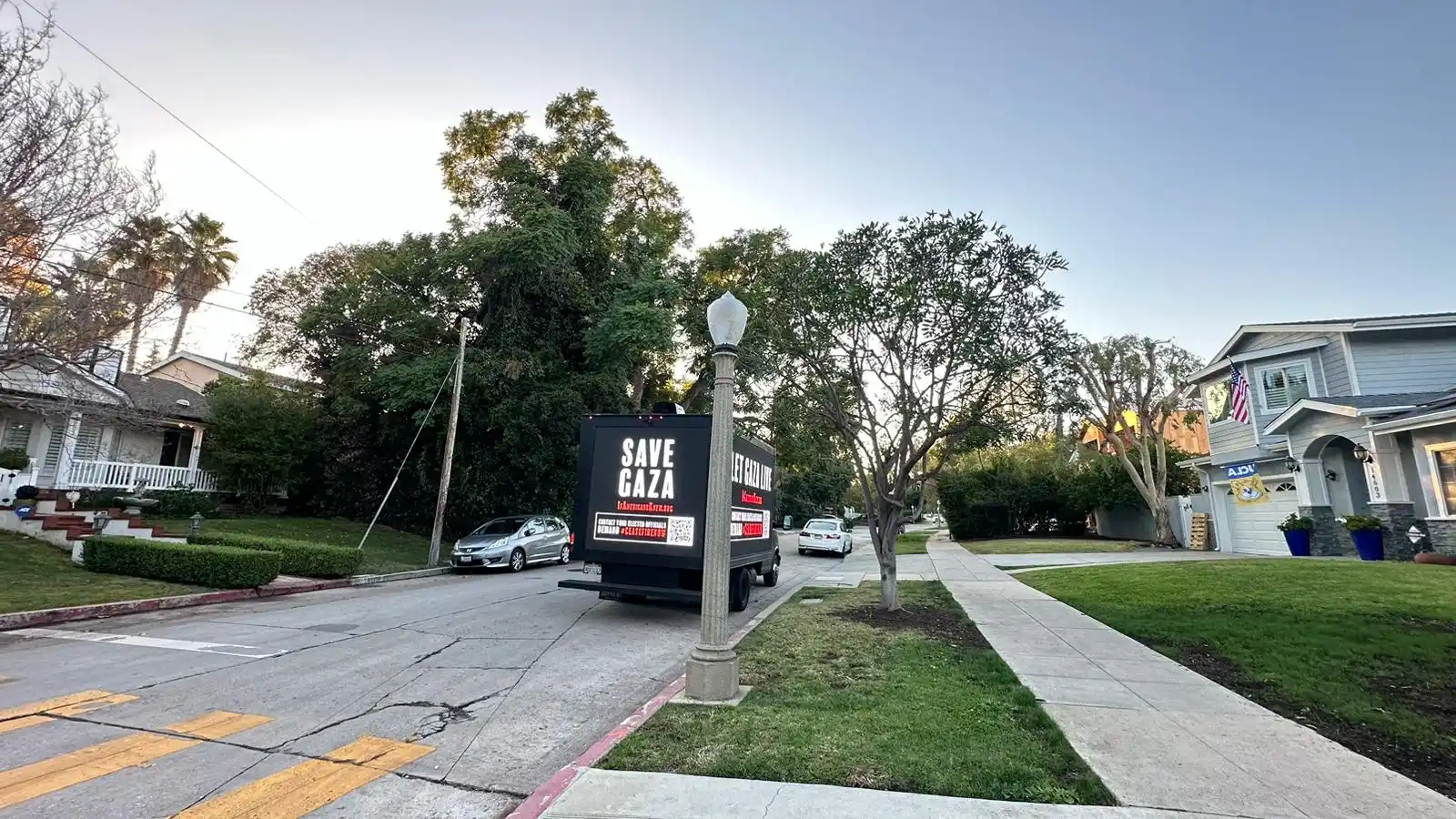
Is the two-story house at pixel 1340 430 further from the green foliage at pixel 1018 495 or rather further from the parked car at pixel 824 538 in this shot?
the parked car at pixel 824 538

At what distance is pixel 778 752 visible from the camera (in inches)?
165

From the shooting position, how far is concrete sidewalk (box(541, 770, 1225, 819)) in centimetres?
331

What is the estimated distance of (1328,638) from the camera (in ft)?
24.4

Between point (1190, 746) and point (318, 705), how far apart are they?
692 centimetres

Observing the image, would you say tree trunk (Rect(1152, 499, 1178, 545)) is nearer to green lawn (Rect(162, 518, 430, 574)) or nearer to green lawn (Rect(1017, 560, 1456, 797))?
green lawn (Rect(1017, 560, 1456, 797))

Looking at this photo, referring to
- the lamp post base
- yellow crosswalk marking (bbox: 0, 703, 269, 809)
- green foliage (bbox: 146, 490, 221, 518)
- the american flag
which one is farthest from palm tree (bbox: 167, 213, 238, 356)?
the american flag

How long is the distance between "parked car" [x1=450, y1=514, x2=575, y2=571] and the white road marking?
8.36 meters

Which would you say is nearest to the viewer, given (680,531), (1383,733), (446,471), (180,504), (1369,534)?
(1383,733)

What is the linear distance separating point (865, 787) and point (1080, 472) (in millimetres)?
33116

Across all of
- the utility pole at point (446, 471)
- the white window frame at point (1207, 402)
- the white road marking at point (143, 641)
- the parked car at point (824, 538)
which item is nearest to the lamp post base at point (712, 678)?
the white road marking at point (143, 641)

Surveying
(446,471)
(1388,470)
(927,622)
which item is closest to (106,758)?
(927,622)

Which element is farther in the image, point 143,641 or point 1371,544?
point 1371,544

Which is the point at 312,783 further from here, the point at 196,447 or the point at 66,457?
the point at 196,447

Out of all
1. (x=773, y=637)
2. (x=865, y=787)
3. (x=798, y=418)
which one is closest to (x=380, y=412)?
(x=798, y=418)
